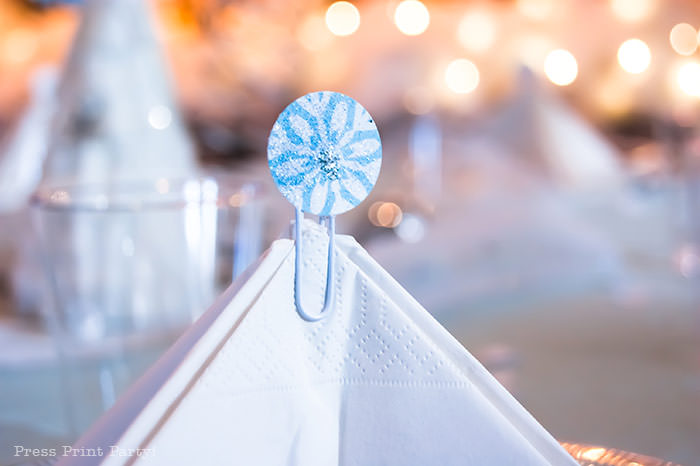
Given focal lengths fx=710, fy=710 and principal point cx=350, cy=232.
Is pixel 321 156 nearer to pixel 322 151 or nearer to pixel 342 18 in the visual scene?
pixel 322 151

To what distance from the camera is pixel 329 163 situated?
0.48 metres

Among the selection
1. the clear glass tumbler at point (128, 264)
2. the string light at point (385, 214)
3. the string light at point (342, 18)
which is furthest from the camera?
the string light at point (342, 18)

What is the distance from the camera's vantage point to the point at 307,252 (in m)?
0.48

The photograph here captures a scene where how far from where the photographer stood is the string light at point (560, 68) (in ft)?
11.0

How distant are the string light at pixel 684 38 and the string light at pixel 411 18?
1.15 meters

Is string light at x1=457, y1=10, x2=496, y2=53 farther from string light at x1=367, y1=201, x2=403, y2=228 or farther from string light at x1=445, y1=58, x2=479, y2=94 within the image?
string light at x1=367, y1=201, x2=403, y2=228

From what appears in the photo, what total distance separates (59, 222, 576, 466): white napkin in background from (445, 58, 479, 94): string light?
291cm

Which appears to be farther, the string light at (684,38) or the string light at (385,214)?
the string light at (684,38)

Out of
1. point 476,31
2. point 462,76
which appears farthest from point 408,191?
point 476,31

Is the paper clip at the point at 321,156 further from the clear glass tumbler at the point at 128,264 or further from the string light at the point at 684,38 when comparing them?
the string light at the point at 684,38

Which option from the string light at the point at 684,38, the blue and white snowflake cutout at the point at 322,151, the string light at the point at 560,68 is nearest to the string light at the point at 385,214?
the blue and white snowflake cutout at the point at 322,151

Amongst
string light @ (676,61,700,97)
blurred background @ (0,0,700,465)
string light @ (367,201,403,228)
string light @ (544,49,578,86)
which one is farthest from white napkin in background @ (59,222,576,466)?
string light @ (676,61,700,97)

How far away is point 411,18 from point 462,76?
0.35 metres

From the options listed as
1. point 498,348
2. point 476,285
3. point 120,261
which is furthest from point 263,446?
point 476,285
